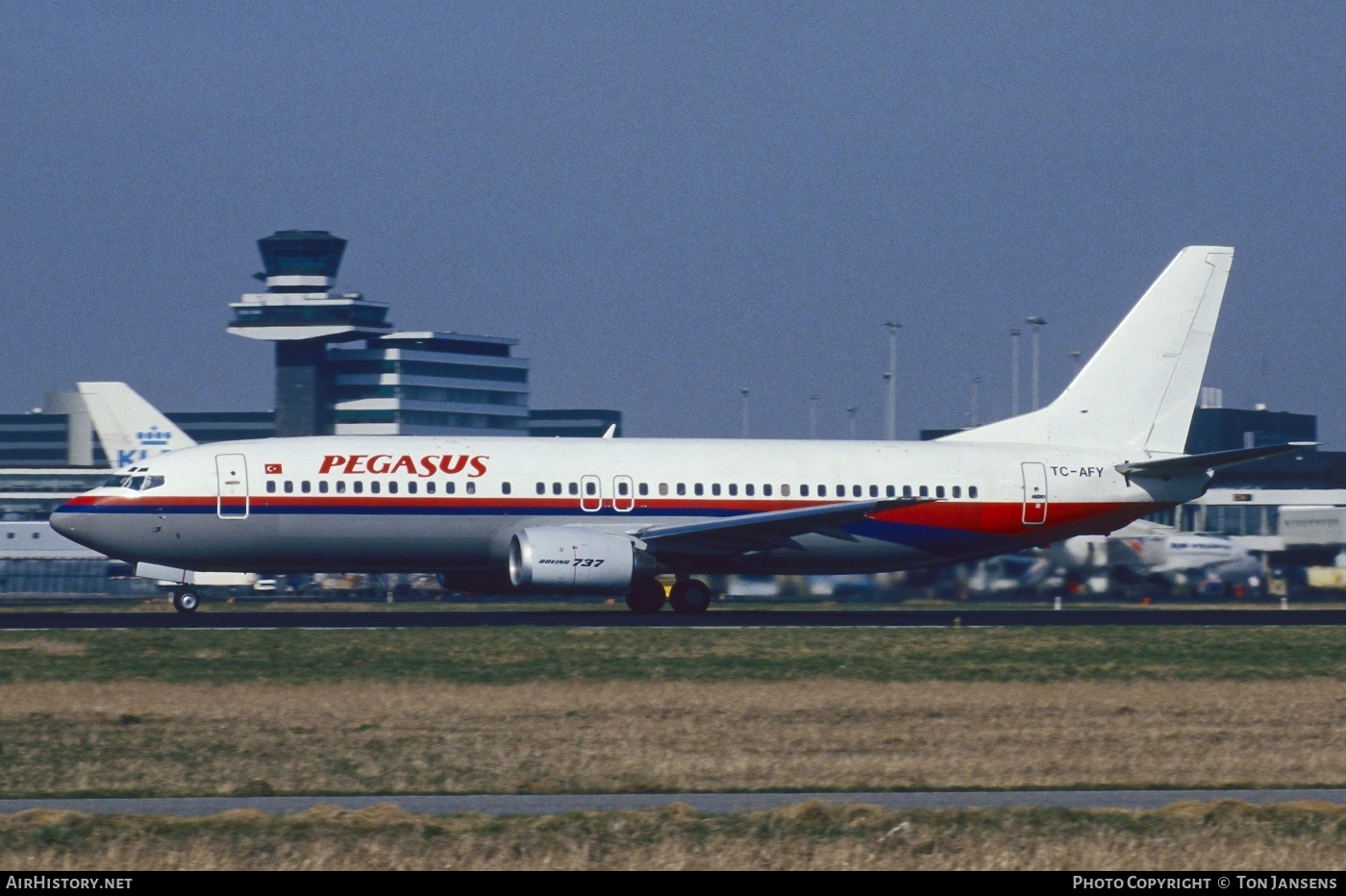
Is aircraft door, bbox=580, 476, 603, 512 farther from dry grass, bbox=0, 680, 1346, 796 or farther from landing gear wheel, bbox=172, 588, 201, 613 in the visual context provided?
dry grass, bbox=0, 680, 1346, 796

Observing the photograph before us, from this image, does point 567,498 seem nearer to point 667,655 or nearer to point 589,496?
point 589,496

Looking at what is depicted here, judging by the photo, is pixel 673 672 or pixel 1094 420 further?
pixel 1094 420

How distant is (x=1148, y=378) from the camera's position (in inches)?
1671

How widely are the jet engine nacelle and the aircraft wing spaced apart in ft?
3.17

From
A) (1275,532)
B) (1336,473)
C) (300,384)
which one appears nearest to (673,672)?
(1275,532)

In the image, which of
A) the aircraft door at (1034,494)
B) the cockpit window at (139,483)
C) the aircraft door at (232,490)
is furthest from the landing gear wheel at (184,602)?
the aircraft door at (1034,494)

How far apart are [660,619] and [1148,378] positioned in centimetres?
1491

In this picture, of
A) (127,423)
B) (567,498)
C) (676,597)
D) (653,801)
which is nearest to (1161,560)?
(676,597)

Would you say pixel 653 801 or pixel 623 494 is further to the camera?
pixel 623 494

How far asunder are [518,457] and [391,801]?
2354cm

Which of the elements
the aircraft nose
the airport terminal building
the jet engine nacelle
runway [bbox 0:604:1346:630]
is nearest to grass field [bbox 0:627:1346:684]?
runway [bbox 0:604:1346:630]

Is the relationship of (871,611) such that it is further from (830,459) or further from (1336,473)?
(1336,473)

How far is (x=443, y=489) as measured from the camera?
36969 mm
